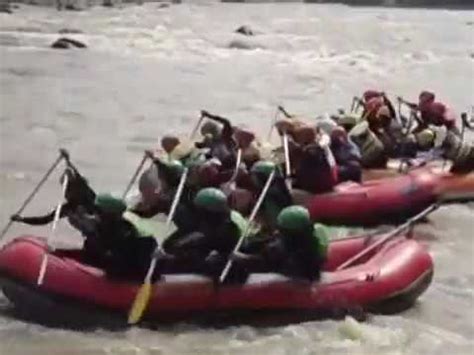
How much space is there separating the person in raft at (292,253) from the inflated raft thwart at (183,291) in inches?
3.0

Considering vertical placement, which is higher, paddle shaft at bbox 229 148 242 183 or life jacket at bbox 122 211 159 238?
paddle shaft at bbox 229 148 242 183

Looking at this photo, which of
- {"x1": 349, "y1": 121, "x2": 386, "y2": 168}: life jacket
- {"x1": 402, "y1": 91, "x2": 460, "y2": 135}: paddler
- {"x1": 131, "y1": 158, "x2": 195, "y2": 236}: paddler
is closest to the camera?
{"x1": 131, "y1": 158, "x2": 195, "y2": 236}: paddler

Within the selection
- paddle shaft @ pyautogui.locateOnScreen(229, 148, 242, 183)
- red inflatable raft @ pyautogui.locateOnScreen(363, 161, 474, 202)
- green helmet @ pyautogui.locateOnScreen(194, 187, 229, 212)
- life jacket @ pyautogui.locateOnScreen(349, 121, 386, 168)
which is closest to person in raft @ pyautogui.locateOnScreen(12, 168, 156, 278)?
green helmet @ pyautogui.locateOnScreen(194, 187, 229, 212)

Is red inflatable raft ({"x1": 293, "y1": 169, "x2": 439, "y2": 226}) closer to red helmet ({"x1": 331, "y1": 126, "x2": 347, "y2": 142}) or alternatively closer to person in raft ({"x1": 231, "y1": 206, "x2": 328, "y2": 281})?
red helmet ({"x1": 331, "y1": 126, "x2": 347, "y2": 142})

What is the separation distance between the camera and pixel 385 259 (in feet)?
29.4

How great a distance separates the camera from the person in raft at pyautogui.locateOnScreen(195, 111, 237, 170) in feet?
36.6

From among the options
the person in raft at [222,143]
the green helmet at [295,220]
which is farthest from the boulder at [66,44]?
the green helmet at [295,220]

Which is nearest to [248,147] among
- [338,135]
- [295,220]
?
[338,135]

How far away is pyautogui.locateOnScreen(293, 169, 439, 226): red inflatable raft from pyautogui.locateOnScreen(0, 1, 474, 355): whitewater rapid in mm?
320

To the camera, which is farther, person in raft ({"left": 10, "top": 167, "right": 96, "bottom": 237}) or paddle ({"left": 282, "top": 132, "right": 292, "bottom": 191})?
paddle ({"left": 282, "top": 132, "right": 292, "bottom": 191})

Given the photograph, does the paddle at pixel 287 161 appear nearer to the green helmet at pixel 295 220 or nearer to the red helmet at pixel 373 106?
the red helmet at pixel 373 106

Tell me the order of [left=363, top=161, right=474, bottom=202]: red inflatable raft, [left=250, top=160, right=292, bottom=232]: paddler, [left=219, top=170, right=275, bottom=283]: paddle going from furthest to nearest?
[left=363, top=161, right=474, bottom=202]: red inflatable raft, [left=250, top=160, right=292, bottom=232]: paddler, [left=219, top=170, right=275, bottom=283]: paddle

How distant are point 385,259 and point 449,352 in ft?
2.64

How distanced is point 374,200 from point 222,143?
1.48 metres
